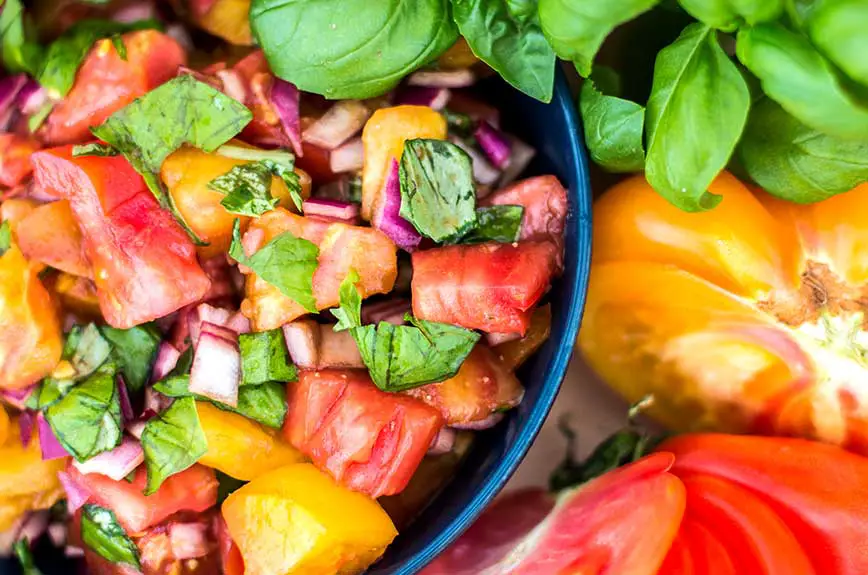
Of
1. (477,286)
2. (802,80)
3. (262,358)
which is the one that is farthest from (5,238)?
(802,80)

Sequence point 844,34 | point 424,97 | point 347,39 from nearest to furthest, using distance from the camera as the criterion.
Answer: point 844,34 → point 347,39 → point 424,97

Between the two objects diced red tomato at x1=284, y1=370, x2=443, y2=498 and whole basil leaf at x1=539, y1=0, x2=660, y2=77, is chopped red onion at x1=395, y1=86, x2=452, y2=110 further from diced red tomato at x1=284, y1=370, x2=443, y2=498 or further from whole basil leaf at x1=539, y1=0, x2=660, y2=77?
diced red tomato at x1=284, y1=370, x2=443, y2=498

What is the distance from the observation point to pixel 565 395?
1563 millimetres

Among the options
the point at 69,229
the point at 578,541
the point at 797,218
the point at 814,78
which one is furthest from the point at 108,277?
the point at 797,218

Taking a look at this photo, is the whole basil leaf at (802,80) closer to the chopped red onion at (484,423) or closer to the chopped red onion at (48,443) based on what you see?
the chopped red onion at (484,423)

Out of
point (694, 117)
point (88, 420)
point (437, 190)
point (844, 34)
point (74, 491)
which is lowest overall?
point (74, 491)

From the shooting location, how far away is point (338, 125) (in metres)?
1.21

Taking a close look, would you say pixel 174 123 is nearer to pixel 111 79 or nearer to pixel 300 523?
pixel 111 79

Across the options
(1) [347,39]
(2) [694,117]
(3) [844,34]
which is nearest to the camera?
(3) [844,34]

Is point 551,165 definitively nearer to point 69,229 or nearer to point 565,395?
point 565,395

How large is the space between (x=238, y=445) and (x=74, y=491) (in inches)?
10.1

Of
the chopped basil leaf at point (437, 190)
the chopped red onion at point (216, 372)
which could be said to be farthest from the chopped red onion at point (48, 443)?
the chopped basil leaf at point (437, 190)

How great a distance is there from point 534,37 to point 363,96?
227 millimetres

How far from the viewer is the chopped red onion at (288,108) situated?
120 cm
